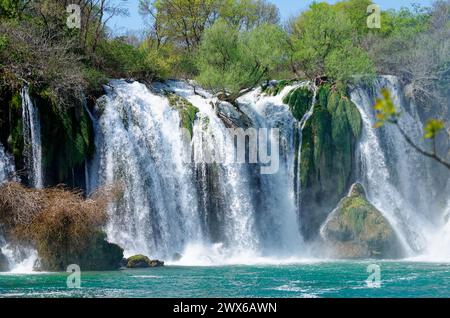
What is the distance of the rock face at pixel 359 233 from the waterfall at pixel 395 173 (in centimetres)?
173

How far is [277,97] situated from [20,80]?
12.1 m

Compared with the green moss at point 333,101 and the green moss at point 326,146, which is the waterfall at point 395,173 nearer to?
the green moss at point 326,146

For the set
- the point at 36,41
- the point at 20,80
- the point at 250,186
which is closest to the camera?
the point at 20,80

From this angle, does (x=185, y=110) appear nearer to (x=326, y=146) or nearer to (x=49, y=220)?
(x=326, y=146)

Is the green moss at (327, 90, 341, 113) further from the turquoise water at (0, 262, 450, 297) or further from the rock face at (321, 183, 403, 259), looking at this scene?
the turquoise water at (0, 262, 450, 297)

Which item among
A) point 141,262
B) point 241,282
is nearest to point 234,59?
point 141,262

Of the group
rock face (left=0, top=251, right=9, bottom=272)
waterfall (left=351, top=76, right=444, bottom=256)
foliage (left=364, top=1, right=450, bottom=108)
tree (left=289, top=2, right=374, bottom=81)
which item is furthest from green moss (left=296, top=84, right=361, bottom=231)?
rock face (left=0, top=251, right=9, bottom=272)

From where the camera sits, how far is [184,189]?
29.4 m

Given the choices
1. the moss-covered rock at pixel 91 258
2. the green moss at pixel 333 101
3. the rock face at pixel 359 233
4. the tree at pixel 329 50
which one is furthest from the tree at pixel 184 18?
the moss-covered rock at pixel 91 258

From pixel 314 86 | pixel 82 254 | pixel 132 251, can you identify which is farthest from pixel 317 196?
pixel 82 254

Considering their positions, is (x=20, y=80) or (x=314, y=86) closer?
(x=20, y=80)

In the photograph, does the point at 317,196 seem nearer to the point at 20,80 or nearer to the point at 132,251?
the point at 132,251

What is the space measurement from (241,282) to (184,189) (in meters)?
9.69

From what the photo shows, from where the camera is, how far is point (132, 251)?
89.9 feet
